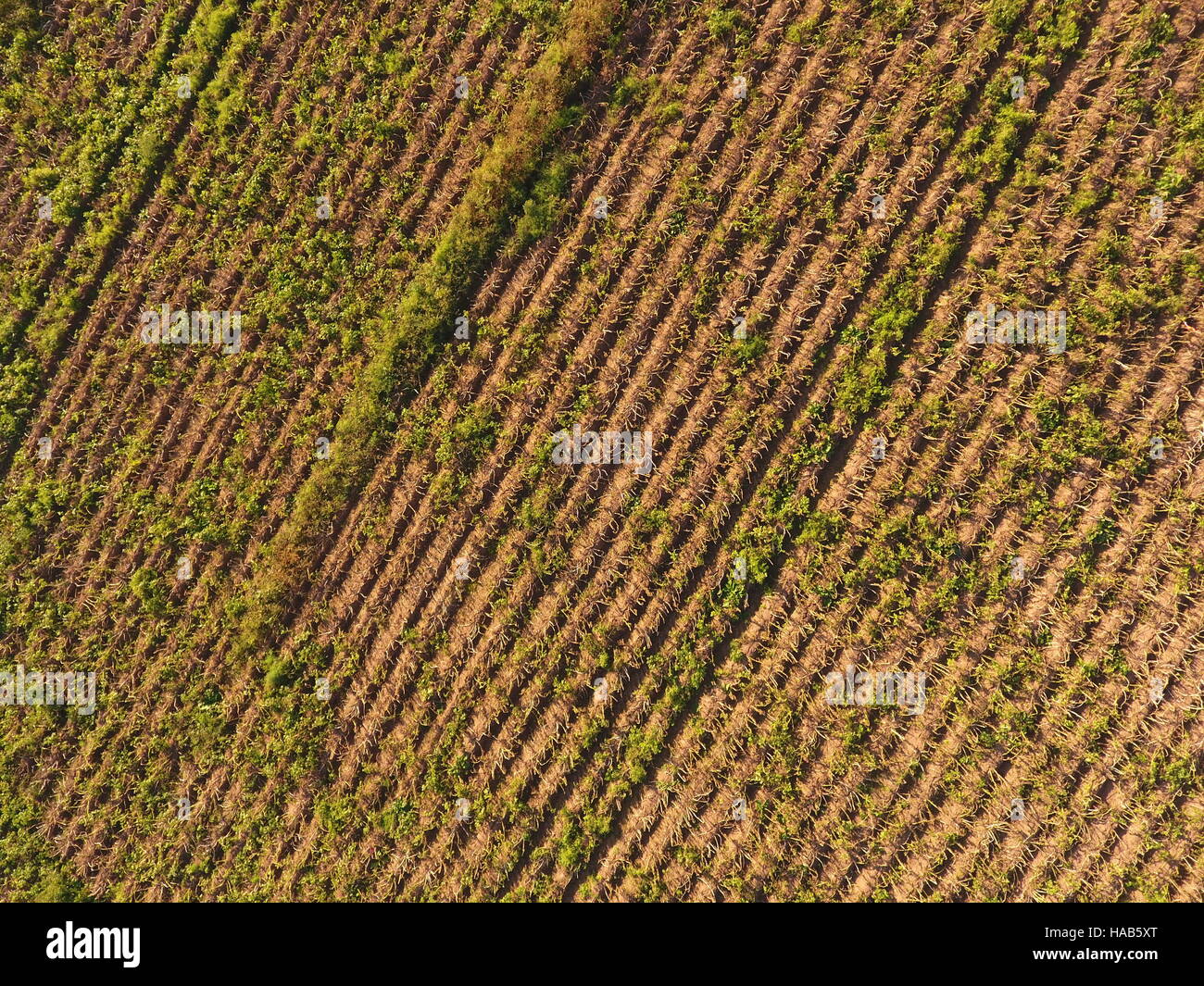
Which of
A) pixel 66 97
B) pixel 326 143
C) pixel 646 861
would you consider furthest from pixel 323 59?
pixel 646 861

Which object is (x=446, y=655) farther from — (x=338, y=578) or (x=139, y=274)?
(x=139, y=274)

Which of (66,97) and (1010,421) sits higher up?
(66,97)

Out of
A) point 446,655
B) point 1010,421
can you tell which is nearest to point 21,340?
point 446,655

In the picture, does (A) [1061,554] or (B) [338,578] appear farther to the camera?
(B) [338,578]

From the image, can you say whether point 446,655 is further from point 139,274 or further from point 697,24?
point 697,24

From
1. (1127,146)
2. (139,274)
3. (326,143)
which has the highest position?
(1127,146)

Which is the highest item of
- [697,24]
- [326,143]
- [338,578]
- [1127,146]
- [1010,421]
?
[697,24]
